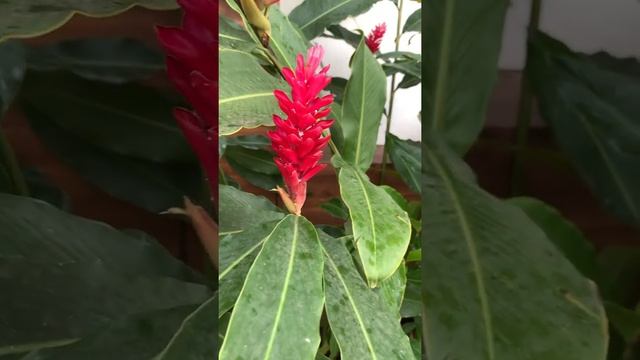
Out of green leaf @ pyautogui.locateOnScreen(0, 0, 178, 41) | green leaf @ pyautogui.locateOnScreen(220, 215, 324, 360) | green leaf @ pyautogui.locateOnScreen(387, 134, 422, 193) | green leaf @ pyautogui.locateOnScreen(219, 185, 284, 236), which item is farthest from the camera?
green leaf @ pyautogui.locateOnScreen(387, 134, 422, 193)

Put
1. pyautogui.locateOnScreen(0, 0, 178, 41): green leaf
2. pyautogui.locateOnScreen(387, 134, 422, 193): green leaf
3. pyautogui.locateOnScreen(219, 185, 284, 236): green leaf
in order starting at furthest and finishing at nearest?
pyautogui.locateOnScreen(387, 134, 422, 193): green leaf < pyautogui.locateOnScreen(219, 185, 284, 236): green leaf < pyautogui.locateOnScreen(0, 0, 178, 41): green leaf

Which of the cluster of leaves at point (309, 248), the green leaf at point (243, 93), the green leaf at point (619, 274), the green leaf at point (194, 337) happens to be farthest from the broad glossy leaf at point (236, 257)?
the green leaf at point (619, 274)

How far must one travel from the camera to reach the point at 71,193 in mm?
293

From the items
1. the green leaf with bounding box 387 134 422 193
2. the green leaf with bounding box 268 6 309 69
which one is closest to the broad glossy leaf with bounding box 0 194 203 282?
the green leaf with bounding box 268 6 309 69

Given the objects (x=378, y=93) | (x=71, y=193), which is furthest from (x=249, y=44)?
(x=71, y=193)

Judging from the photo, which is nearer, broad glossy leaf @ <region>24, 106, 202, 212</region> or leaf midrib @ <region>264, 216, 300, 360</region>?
broad glossy leaf @ <region>24, 106, 202, 212</region>

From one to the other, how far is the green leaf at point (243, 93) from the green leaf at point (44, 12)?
0.85 ft

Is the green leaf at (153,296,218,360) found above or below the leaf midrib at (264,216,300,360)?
above

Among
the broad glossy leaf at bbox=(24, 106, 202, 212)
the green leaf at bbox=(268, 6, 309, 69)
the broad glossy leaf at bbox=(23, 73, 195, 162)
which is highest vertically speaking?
the green leaf at bbox=(268, 6, 309, 69)

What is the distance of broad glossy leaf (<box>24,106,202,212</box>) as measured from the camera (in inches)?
11.2

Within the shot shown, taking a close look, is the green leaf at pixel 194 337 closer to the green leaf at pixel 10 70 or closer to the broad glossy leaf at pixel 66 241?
the broad glossy leaf at pixel 66 241

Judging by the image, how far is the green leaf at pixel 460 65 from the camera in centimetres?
30

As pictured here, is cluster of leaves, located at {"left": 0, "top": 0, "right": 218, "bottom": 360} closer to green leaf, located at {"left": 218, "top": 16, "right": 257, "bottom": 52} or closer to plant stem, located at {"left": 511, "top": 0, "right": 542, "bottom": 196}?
plant stem, located at {"left": 511, "top": 0, "right": 542, "bottom": 196}

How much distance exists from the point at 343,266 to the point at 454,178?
0.83 feet
